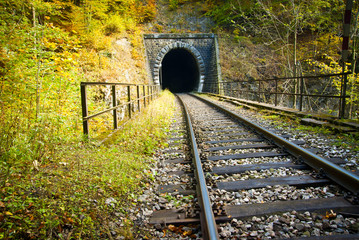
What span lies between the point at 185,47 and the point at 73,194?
2487 cm

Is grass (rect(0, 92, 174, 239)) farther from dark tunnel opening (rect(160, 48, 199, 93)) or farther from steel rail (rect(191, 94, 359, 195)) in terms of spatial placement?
dark tunnel opening (rect(160, 48, 199, 93))

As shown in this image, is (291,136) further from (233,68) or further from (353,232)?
(233,68)

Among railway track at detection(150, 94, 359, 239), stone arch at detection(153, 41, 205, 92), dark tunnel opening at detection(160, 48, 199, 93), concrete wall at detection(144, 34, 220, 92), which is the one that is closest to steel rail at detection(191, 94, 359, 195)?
railway track at detection(150, 94, 359, 239)

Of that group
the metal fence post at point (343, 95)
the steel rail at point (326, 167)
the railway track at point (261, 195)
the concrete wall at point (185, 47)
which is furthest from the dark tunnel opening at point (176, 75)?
the railway track at point (261, 195)

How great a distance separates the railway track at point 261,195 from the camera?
202 centimetres

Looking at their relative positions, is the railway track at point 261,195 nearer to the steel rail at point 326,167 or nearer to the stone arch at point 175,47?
the steel rail at point 326,167

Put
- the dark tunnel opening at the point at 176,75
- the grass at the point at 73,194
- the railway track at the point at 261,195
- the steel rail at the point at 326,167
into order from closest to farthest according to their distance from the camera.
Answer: the grass at the point at 73,194
the railway track at the point at 261,195
the steel rail at the point at 326,167
the dark tunnel opening at the point at 176,75

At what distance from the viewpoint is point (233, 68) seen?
23.0 m

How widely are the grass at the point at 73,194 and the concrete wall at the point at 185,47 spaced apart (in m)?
22.0

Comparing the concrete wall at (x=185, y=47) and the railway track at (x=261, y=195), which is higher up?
the concrete wall at (x=185, y=47)

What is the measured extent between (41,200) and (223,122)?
5761mm

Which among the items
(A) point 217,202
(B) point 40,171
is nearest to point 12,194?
(B) point 40,171

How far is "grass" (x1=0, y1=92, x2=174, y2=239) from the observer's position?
191 cm

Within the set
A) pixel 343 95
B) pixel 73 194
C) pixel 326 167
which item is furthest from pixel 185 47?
pixel 73 194
